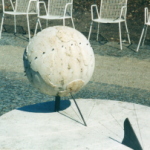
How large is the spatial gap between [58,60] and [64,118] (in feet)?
2.05

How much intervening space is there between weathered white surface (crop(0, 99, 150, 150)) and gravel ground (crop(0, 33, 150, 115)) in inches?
50.3

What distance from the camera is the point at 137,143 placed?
7.18 ft

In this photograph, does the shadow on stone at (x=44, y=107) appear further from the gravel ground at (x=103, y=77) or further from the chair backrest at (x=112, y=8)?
the chair backrest at (x=112, y=8)

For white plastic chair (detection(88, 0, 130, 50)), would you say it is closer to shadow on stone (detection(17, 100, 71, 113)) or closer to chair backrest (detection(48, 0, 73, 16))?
chair backrest (detection(48, 0, 73, 16))

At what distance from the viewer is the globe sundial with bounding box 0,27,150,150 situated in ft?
7.75

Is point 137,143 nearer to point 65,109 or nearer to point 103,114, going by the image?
point 103,114

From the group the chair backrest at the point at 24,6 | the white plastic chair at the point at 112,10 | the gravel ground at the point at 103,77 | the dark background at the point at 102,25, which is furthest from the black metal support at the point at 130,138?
the chair backrest at the point at 24,6

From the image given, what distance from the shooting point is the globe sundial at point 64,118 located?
7.75 feet

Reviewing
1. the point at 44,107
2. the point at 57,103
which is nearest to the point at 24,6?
the point at 44,107

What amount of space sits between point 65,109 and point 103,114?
1.41 ft

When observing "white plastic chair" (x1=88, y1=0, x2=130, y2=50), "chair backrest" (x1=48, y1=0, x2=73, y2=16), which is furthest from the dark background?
"chair backrest" (x1=48, y1=0, x2=73, y2=16)

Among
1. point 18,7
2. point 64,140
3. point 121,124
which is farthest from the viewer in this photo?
point 18,7

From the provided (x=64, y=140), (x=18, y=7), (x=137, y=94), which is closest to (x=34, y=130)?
(x=64, y=140)

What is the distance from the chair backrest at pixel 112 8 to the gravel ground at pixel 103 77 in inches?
30.3
